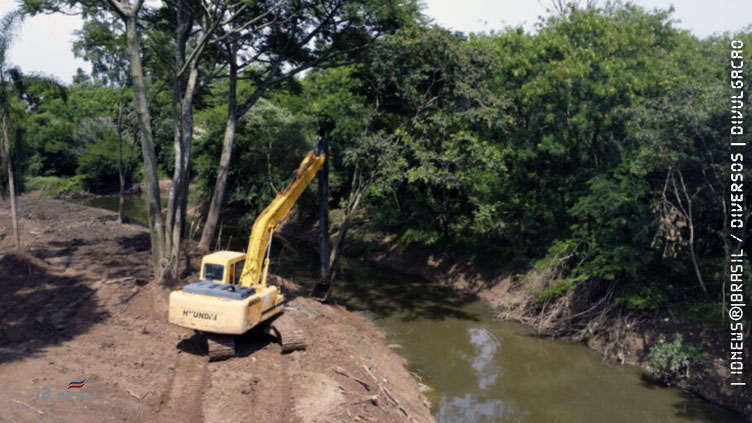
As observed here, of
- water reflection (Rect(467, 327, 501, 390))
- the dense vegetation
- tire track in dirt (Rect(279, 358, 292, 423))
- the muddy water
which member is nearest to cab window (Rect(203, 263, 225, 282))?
tire track in dirt (Rect(279, 358, 292, 423))

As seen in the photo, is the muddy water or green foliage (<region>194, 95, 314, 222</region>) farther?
green foliage (<region>194, 95, 314, 222</region>)

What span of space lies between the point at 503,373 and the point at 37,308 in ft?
39.6

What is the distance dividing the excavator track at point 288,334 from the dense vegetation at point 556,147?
612cm

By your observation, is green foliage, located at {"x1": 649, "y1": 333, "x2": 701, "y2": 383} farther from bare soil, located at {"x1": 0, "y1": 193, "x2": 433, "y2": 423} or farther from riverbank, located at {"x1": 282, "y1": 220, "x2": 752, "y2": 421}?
bare soil, located at {"x1": 0, "y1": 193, "x2": 433, "y2": 423}

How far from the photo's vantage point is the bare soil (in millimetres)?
9523

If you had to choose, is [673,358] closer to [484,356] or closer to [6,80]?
[484,356]

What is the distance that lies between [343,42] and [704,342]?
14446mm

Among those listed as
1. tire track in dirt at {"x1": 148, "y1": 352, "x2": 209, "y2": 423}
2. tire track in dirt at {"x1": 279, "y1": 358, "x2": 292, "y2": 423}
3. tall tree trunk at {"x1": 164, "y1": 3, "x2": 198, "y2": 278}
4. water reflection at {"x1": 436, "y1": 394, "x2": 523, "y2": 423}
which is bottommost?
water reflection at {"x1": 436, "y1": 394, "x2": 523, "y2": 423}

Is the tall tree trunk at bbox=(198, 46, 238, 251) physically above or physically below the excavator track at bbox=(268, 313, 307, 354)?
above

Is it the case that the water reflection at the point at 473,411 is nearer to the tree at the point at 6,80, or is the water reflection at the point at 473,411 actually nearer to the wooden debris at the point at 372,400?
the wooden debris at the point at 372,400

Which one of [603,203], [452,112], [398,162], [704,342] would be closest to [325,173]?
[398,162]

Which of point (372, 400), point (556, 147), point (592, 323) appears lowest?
point (372, 400)

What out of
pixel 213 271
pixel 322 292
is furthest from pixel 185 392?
pixel 322 292

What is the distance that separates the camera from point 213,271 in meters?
12.5
